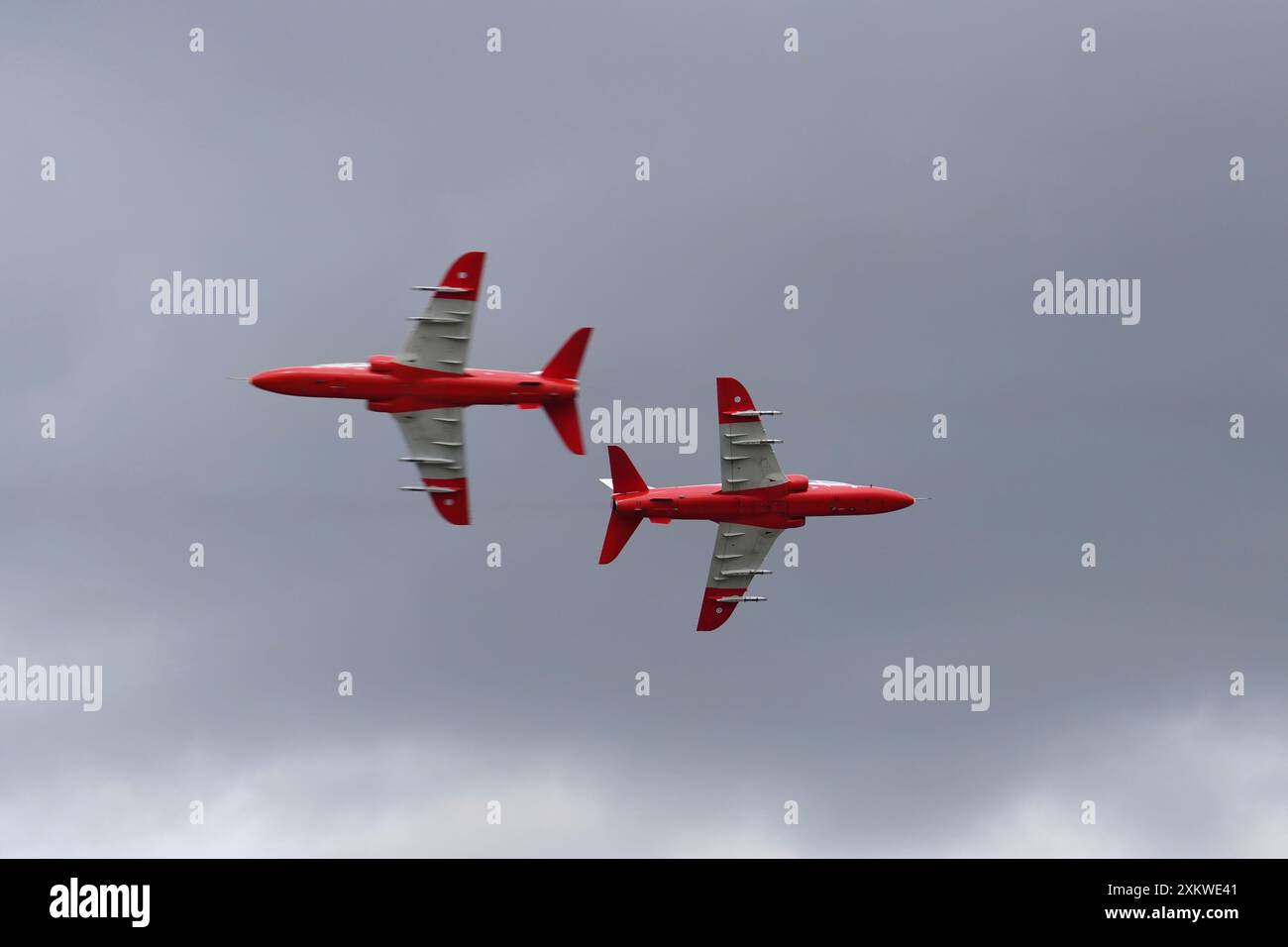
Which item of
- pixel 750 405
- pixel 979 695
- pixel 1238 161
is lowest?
pixel 979 695

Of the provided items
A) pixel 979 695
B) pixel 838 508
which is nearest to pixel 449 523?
pixel 838 508

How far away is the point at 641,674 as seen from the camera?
95.5 metres

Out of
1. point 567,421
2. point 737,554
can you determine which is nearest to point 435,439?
point 567,421

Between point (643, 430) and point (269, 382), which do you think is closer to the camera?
point (269, 382)

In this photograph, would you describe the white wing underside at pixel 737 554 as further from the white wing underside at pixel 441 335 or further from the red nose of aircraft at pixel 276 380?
the red nose of aircraft at pixel 276 380

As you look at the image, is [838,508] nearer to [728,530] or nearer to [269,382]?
[728,530]

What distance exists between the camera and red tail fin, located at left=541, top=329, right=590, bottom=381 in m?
90.9

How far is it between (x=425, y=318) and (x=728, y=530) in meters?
18.1

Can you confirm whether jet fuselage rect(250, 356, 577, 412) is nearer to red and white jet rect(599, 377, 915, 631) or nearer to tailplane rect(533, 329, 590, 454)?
tailplane rect(533, 329, 590, 454)

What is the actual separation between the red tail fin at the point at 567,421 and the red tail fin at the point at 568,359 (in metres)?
1.38

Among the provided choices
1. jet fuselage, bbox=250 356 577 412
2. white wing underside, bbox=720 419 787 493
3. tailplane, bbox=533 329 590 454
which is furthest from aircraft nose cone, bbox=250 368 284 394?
white wing underside, bbox=720 419 787 493

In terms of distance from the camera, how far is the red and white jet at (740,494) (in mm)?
92562

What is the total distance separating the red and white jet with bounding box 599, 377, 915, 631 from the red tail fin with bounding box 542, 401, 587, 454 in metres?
2.01

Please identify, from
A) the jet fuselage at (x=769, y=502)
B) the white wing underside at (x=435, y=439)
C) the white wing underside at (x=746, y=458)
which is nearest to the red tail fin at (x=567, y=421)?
the jet fuselage at (x=769, y=502)
